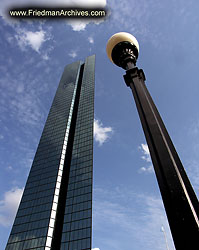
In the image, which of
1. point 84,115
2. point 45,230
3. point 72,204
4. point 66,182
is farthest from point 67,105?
point 45,230

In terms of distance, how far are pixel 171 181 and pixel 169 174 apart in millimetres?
148

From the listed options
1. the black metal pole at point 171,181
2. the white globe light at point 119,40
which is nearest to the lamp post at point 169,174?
the black metal pole at point 171,181

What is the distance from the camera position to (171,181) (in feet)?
11.7

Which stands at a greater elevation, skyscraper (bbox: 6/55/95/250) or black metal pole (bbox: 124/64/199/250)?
skyscraper (bbox: 6/55/95/250)

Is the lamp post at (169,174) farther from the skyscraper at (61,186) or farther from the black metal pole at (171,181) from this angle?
the skyscraper at (61,186)

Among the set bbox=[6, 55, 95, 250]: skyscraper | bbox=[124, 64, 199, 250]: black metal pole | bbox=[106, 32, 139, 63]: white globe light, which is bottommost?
bbox=[124, 64, 199, 250]: black metal pole

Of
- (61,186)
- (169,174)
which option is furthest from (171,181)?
(61,186)

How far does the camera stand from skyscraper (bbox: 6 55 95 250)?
156 feet

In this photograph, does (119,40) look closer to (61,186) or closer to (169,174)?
(169,174)

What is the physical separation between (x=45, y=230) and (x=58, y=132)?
35.2 metres

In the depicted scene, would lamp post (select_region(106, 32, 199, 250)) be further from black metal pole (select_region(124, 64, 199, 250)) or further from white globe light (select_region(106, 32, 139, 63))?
white globe light (select_region(106, 32, 139, 63))

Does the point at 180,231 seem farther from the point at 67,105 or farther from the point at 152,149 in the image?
the point at 67,105

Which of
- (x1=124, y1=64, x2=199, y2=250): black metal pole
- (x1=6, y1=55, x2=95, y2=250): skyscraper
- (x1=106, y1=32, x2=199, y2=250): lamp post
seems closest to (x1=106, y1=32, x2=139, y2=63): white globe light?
A: (x1=106, y1=32, x2=199, y2=250): lamp post

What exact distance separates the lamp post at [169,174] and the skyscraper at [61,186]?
47700 mm
